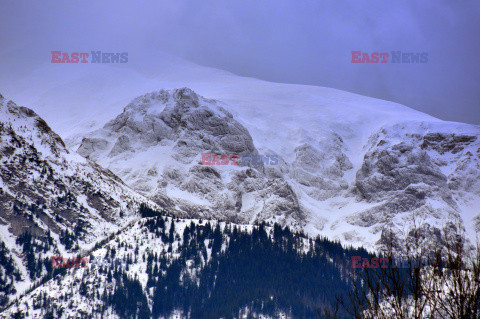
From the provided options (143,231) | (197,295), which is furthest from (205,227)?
(197,295)

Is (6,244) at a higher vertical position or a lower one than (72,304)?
higher

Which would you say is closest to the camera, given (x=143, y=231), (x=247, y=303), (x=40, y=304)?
(x=40, y=304)

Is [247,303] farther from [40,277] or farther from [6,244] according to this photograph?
[6,244]

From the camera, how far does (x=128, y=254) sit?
175m

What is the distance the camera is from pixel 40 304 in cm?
14550

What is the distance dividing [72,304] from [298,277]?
74.1 metres

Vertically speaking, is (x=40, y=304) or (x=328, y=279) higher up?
(x=328, y=279)

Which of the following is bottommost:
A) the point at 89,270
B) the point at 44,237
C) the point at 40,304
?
the point at 40,304

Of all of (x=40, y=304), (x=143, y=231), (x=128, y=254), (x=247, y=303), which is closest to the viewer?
(x=40, y=304)

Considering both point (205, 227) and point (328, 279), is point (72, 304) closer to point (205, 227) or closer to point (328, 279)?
Answer: point (205, 227)

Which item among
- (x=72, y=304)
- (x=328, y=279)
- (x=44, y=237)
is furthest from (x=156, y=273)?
(x=328, y=279)

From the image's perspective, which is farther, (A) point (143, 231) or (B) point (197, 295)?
(A) point (143, 231)

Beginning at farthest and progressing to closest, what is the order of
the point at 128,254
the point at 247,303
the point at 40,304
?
1. the point at 128,254
2. the point at 247,303
3. the point at 40,304

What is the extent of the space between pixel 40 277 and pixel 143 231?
141 feet
